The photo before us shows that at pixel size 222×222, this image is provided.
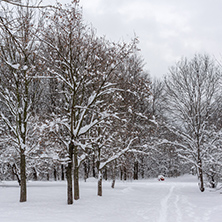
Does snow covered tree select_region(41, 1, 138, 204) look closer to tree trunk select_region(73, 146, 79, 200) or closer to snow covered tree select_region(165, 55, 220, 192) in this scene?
tree trunk select_region(73, 146, 79, 200)

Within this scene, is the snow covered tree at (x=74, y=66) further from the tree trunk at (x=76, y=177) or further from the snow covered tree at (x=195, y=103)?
the snow covered tree at (x=195, y=103)

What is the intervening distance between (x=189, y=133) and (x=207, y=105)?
2.65 m

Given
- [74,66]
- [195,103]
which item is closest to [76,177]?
[74,66]

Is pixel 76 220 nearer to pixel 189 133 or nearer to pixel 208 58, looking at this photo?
pixel 189 133

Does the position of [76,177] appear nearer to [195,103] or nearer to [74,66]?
[74,66]

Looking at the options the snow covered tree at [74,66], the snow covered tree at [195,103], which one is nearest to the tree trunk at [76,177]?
the snow covered tree at [74,66]

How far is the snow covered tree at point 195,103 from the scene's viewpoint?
1719 cm

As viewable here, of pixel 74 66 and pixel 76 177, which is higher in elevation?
pixel 74 66

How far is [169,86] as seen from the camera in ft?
62.7

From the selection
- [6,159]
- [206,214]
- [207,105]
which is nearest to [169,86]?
[207,105]

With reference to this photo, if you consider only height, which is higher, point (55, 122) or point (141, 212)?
point (55, 122)

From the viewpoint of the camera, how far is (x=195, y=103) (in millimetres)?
17766

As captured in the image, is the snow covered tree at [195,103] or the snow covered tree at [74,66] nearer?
the snow covered tree at [74,66]

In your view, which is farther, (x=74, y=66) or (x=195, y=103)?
(x=195, y=103)
